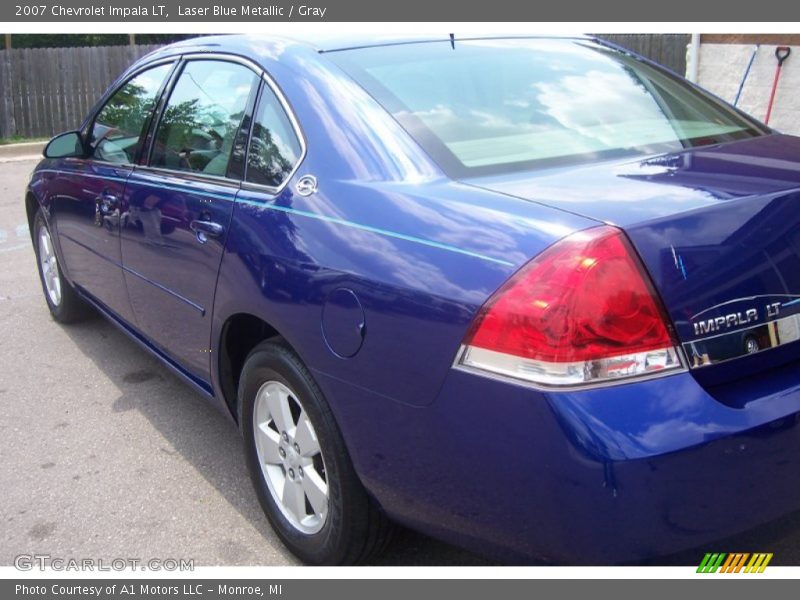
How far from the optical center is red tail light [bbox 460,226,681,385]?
6.51ft

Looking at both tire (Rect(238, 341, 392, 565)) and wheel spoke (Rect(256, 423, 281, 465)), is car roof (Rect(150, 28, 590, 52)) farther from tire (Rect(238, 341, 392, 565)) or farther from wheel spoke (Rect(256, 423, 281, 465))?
wheel spoke (Rect(256, 423, 281, 465))

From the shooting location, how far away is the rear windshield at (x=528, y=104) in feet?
8.72

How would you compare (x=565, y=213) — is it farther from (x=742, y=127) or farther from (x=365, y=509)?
(x=742, y=127)

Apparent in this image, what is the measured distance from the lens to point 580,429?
1.92 metres

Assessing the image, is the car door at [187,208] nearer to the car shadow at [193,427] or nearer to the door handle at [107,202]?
the door handle at [107,202]

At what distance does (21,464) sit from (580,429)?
2.85 m

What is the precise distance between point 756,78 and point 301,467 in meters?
8.68

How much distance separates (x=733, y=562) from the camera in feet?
7.21

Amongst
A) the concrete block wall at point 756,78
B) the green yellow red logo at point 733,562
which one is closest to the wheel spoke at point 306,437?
the green yellow red logo at point 733,562

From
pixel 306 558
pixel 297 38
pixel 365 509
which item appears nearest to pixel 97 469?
pixel 306 558

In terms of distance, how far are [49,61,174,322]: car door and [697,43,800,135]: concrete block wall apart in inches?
287

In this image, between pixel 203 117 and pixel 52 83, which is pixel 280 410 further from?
pixel 52 83

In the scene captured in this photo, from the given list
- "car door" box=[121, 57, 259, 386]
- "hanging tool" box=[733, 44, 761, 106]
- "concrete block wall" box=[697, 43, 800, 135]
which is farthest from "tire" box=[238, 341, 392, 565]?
"hanging tool" box=[733, 44, 761, 106]

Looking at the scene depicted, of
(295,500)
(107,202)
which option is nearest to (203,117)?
(107,202)
